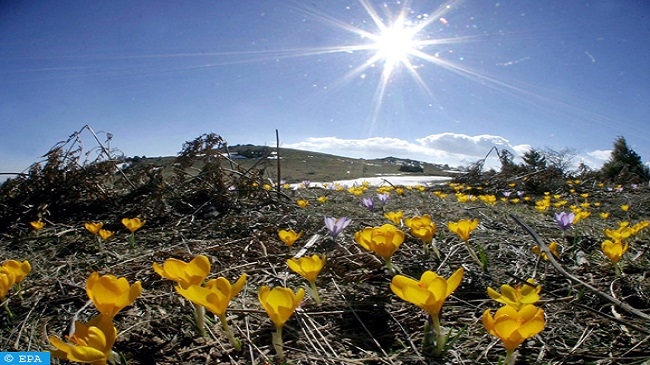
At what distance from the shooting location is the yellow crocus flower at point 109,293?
78 cm

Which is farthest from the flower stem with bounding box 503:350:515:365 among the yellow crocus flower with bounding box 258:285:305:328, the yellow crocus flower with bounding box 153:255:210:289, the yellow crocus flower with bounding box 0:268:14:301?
the yellow crocus flower with bounding box 0:268:14:301

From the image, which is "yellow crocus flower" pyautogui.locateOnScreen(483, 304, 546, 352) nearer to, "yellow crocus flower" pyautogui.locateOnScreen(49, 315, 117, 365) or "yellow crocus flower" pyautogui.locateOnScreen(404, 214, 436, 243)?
"yellow crocus flower" pyautogui.locateOnScreen(404, 214, 436, 243)

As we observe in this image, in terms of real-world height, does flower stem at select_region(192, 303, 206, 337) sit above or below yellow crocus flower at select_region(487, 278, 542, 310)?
below

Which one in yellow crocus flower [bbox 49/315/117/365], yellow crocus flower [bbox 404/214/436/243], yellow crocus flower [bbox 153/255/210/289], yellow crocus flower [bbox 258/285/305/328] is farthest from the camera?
yellow crocus flower [bbox 404/214/436/243]

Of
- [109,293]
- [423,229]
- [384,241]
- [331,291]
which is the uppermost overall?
[423,229]

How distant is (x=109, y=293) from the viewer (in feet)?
2.60

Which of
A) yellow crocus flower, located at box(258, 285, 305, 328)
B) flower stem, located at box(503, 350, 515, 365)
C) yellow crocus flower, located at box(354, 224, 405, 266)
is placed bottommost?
flower stem, located at box(503, 350, 515, 365)

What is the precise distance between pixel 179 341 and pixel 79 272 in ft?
3.09

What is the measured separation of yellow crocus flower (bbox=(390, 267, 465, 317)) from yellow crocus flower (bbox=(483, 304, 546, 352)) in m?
0.12

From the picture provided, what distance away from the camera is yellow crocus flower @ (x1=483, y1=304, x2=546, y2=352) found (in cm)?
63

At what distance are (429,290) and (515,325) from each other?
0.19 m

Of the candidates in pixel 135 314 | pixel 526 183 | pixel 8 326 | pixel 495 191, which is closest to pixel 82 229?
pixel 8 326

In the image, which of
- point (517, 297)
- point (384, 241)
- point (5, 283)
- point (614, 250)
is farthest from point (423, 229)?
point (5, 283)

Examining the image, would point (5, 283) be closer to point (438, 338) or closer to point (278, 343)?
point (278, 343)
